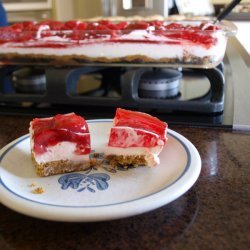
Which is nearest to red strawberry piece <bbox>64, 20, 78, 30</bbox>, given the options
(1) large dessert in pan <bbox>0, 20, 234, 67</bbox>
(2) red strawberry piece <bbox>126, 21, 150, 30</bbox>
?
(1) large dessert in pan <bbox>0, 20, 234, 67</bbox>

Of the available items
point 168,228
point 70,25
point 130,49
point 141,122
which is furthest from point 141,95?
point 168,228

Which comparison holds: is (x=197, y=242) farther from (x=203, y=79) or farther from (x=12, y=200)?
(x=203, y=79)

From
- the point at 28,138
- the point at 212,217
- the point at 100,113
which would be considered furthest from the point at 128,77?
the point at 212,217

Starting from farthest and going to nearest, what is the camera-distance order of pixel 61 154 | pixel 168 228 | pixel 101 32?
pixel 101 32
pixel 61 154
pixel 168 228

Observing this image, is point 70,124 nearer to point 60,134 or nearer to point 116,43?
point 60,134

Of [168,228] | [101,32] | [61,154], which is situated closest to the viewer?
[168,228]

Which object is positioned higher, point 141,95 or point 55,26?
point 55,26
